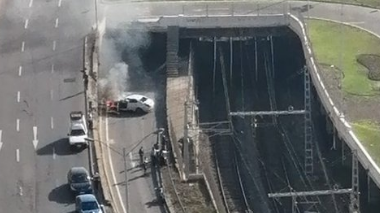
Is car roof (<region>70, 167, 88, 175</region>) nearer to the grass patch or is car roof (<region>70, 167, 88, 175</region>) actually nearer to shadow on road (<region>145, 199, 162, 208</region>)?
shadow on road (<region>145, 199, 162, 208</region>)

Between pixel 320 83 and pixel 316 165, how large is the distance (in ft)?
17.8

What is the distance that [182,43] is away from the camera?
268 ft

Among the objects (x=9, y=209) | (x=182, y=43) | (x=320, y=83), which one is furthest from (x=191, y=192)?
(x=182, y=43)

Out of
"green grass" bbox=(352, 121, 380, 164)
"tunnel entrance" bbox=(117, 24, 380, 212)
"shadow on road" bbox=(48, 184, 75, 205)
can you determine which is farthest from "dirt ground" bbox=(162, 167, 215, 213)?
"green grass" bbox=(352, 121, 380, 164)

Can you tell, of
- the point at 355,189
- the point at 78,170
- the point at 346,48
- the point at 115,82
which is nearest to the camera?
the point at 78,170

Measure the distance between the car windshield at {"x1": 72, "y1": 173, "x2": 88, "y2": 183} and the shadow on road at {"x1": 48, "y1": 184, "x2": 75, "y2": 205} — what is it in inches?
31.5

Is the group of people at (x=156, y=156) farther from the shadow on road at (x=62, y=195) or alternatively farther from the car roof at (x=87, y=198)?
the car roof at (x=87, y=198)

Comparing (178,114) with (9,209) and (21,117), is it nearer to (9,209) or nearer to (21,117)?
(21,117)

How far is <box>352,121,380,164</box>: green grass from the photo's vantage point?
65387 mm

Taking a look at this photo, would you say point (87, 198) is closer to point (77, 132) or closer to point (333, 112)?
point (77, 132)

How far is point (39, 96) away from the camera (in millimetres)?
71750

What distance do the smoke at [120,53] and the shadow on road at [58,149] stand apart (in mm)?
6983

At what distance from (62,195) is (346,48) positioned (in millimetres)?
24888

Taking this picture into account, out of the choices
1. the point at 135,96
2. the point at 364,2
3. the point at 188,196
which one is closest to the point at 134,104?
the point at 135,96
